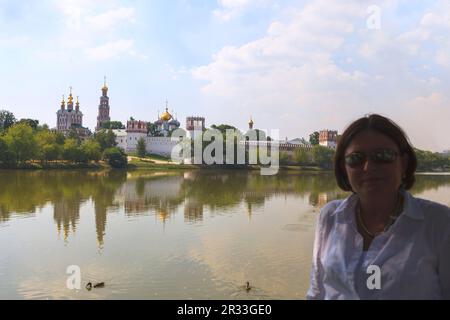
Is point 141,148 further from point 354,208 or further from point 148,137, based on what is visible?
point 354,208

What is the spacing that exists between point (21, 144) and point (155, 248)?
150 ft

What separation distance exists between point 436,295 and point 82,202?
26.0 metres

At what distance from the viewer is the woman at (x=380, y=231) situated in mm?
1746

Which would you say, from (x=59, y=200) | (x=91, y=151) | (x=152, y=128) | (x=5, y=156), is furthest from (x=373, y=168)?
(x=152, y=128)

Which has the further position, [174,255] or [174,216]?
[174,216]

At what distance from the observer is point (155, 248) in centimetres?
1410

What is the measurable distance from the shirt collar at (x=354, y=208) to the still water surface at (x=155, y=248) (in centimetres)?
785

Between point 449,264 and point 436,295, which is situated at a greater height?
point 449,264

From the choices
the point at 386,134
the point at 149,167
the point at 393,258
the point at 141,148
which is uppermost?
the point at 141,148

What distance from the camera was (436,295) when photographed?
1732 millimetres
